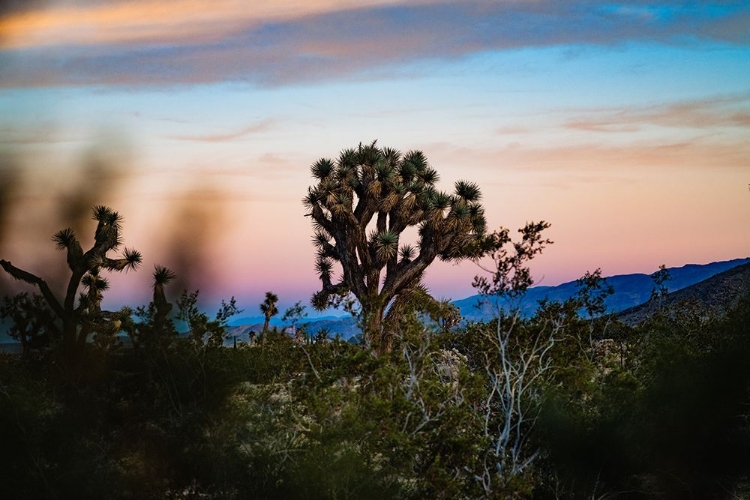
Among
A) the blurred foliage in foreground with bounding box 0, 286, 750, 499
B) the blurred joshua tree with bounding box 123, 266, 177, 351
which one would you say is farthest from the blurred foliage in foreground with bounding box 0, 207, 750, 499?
the blurred joshua tree with bounding box 123, 266, 177, 351

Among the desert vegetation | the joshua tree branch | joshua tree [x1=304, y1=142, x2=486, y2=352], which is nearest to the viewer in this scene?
the joshua tree branch

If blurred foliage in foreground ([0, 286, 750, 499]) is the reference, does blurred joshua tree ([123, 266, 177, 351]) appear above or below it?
above

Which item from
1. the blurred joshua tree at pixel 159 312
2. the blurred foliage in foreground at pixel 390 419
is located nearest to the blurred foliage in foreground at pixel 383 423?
the blurred foliage in foreground at pixel 390 419

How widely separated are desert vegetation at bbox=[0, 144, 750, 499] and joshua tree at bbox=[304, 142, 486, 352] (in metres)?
16.2

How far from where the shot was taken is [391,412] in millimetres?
9750

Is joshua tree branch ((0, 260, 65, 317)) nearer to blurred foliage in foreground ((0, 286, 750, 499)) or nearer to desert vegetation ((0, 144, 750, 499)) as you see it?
desert vegetation ((0, 144, 750, 499))

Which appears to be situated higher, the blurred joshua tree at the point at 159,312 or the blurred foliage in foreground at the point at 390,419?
the blurred joshua tree at the point at 159,312

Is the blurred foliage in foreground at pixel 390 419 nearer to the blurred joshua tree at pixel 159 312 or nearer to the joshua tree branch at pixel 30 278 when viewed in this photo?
the blurred joshua tree at pixel 159 312

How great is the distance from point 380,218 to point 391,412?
23.5 meters

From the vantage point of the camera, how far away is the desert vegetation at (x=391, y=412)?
663 cm

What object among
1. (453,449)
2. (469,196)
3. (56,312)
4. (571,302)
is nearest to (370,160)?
(469,196)

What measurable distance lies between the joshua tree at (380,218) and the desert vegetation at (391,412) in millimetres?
16161

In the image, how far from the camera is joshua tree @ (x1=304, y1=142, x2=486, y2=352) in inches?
1268

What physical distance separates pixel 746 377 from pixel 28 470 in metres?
8.86
